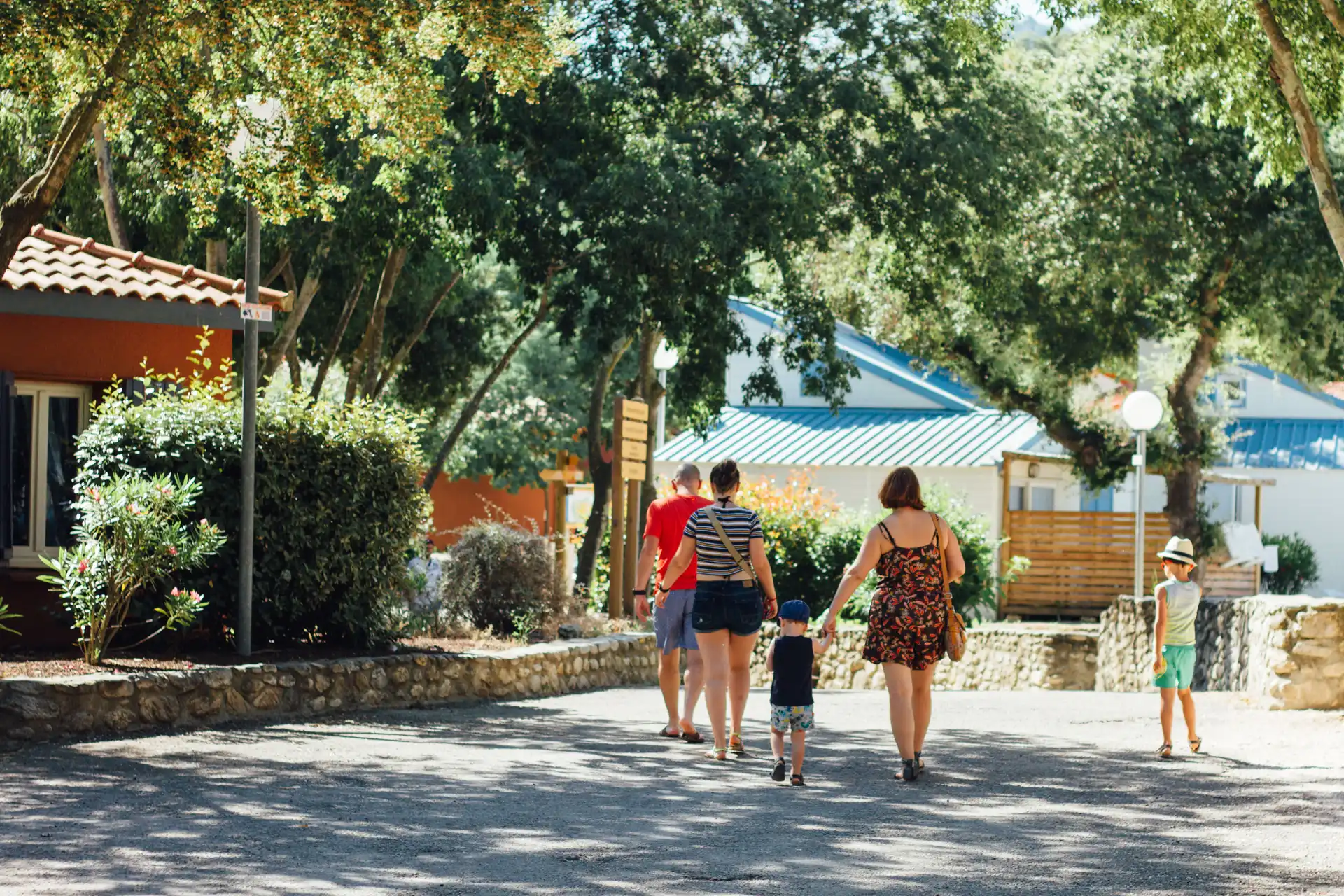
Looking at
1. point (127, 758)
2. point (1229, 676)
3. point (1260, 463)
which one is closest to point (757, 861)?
point (127, 758)

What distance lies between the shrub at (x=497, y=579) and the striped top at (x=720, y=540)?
6940mm

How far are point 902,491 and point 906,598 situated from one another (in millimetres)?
597

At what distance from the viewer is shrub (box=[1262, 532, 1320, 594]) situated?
34.5 meters

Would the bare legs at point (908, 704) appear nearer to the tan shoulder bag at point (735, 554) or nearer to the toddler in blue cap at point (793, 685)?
the toddler in blue cap at point (793, 685)

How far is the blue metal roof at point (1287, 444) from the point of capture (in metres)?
37.5

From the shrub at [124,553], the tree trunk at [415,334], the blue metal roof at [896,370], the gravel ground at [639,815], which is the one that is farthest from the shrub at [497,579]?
the blue metal roof at [896,370]

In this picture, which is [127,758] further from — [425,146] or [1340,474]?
[1340,474]

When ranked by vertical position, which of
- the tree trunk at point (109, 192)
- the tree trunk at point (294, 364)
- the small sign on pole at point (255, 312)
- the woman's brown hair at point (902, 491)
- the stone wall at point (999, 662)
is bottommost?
the stone wall at point (999, 662)

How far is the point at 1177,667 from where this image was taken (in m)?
10.9

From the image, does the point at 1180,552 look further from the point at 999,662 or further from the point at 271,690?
the point at 999,662

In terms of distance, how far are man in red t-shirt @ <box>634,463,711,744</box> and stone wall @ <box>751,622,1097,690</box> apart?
10768mm

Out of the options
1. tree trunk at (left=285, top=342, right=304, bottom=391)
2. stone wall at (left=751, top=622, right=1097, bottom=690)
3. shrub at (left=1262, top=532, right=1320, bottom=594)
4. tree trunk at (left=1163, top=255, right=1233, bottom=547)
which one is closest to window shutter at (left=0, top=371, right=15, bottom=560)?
tree trunk at (left=285, top=342, right=304, bottom=391)

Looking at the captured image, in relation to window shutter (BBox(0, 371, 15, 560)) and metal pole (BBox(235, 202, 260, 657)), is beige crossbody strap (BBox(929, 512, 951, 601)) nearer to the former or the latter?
metal pole (BBox(235, 202, 260, 657))

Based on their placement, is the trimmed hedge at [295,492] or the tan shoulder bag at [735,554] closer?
the tan shoulder bag at [735,554]
